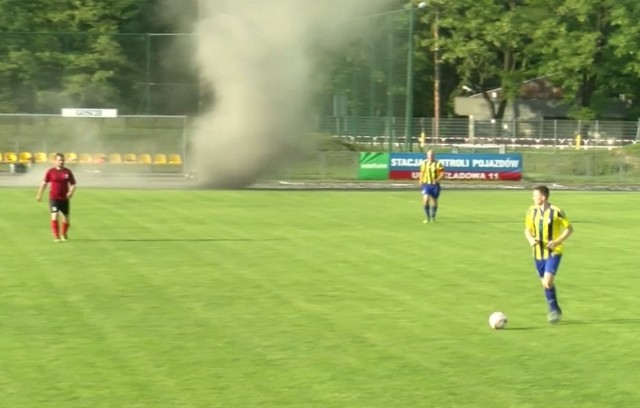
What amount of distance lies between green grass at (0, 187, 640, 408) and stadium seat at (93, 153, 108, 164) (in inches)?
857

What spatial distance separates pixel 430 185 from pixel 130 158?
78.5ft

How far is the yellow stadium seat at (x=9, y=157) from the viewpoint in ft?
→ 174

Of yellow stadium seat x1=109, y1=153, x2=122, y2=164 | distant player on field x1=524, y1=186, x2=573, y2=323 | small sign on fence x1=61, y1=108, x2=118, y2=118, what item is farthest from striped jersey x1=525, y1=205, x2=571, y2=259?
small sign on fence x1=61, y1=108, x2=118, y2=118

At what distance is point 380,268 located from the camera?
22.0 meters

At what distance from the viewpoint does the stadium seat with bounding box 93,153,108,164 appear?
53.0m

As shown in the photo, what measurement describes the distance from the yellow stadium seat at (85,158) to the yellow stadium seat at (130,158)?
1.45 metres

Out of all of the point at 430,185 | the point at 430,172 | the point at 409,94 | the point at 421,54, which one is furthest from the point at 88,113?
the point at 421,54

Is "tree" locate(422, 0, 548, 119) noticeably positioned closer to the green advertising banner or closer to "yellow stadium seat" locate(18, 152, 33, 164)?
the green advertising banner

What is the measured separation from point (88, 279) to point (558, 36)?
6276cm

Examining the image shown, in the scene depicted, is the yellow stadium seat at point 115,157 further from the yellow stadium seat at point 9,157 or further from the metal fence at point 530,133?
the metal fence at point 530,133

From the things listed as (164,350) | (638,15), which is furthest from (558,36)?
(164,350)

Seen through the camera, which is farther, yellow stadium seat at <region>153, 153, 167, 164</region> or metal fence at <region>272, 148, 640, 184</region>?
metal fence at <region>272, 148, 640, 184</region>

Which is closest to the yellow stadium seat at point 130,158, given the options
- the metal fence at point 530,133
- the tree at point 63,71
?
the tree at point 63,71

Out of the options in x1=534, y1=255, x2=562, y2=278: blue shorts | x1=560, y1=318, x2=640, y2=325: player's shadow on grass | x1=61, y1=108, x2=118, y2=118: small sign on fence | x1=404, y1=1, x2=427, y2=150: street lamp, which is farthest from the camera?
x1=404, y1=1, x2=427, y2=150: street lamp
